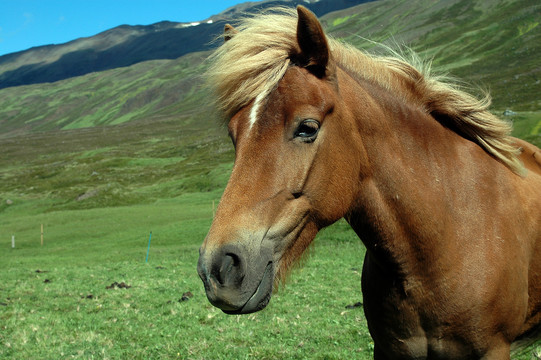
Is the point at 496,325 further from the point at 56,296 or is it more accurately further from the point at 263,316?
the point at 56,296

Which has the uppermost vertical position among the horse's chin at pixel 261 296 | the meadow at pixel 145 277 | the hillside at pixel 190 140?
the horse's chin at pixel 261 296

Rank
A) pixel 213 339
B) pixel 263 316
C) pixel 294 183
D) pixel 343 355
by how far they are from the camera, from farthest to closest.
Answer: pixel 263 316, pixel 213 339, pixel 343 355, pixel 294 183

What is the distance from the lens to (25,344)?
9289 millimetres

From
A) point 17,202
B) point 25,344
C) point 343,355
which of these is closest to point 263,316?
point 343,355

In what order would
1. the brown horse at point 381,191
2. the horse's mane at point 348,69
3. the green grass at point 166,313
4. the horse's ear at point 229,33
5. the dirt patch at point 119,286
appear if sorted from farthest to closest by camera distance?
the dirt patch at point 119,286
the green grass at point 166,313
the horse's ear at point 229,33
the horse's mane at point 348,69
the brown horse at point 381,191

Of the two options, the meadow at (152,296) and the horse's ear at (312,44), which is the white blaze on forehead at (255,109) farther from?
the meadow at (152,296)

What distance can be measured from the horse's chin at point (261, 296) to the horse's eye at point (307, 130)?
3.06 feet

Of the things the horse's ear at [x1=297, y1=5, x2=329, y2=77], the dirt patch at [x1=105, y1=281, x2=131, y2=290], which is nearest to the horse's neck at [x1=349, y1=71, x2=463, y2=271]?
the horse's ear at [x1=297, y1=5, x2=329, y2=77]

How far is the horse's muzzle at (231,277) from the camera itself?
298 cm

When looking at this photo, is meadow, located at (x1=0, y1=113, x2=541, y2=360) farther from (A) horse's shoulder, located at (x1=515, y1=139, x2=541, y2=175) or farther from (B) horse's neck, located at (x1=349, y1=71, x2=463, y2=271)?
(A) horse's shoulder, located at (x1=515, y1=139, x2=541, y2=175)

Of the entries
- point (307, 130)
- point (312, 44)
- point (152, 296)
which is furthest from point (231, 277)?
point (152, 296)

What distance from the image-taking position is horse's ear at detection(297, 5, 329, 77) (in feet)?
10.9

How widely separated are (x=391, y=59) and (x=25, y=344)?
8.89 metres

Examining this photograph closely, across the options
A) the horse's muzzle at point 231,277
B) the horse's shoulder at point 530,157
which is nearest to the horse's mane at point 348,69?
the horse's shoulder at point 530,157
